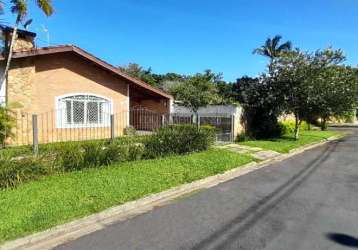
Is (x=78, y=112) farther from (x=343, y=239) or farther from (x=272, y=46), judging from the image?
(x=272, y=46)

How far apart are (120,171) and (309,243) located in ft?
19.1

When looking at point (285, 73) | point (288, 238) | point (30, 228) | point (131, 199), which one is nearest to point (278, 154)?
point (285, 73)

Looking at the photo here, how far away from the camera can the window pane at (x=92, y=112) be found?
58.0 ft

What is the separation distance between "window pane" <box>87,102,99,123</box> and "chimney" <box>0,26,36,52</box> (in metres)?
3.53

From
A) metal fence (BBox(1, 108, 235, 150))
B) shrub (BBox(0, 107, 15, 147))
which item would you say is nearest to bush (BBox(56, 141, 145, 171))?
metal fence (BBox(1, 108, 235, 150))

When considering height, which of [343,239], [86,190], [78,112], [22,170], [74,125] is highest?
[78,112]

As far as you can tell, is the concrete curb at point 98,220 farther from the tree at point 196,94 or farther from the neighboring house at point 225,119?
the tree at point 196,94

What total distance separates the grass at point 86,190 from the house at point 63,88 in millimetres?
6006

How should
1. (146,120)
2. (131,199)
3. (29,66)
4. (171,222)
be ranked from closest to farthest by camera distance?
(171,222)
(131,199)
(29,66)
(146,120)

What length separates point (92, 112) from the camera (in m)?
17.8

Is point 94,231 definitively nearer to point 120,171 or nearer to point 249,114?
point 120,171

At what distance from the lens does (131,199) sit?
8.42 metres

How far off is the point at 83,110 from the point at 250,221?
12.0 metres

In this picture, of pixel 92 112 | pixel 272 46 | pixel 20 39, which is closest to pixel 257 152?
pixel 92 112
